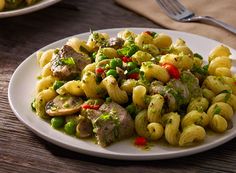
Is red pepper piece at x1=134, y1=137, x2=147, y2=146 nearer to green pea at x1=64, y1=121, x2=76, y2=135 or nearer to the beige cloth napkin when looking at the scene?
green pea at x1=64, y1=121, x2=76, y2=135

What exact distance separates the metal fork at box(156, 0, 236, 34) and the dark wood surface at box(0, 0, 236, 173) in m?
0.12

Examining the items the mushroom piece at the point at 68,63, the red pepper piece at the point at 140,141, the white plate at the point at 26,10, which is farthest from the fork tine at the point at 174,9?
the red pepper piece at the point at 140,141

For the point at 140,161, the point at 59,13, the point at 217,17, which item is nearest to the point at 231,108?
the point at 140,161

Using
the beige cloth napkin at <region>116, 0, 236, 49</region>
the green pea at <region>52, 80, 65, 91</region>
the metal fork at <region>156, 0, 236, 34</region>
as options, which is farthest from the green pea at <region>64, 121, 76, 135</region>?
the metal fork at <region>156, 0, 236, 34</region>

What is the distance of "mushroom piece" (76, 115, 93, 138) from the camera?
1.88 metres

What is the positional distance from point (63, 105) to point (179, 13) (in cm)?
122

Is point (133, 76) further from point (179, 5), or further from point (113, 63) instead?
point (179, 5)

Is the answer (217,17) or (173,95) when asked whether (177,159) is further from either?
(217,17)

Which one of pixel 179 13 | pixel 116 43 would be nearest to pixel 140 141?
pixel 116 43

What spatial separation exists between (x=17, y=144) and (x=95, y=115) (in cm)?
31

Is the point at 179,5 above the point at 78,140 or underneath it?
above

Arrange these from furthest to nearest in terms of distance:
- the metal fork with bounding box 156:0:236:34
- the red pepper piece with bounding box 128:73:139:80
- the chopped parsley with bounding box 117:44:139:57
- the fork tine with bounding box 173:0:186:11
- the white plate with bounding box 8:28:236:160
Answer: the fork tine with bounding box 173:0:186:11 → the metal fork with bounding box 156:0:236:34 → the chopped parsley with bounding box 117:44:139:57 → the red pepper piece with bounding box 128:73:139:80 → the white plate with bounding box 8:28:236:160

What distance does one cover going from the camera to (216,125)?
1.88m

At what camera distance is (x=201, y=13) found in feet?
9.99
